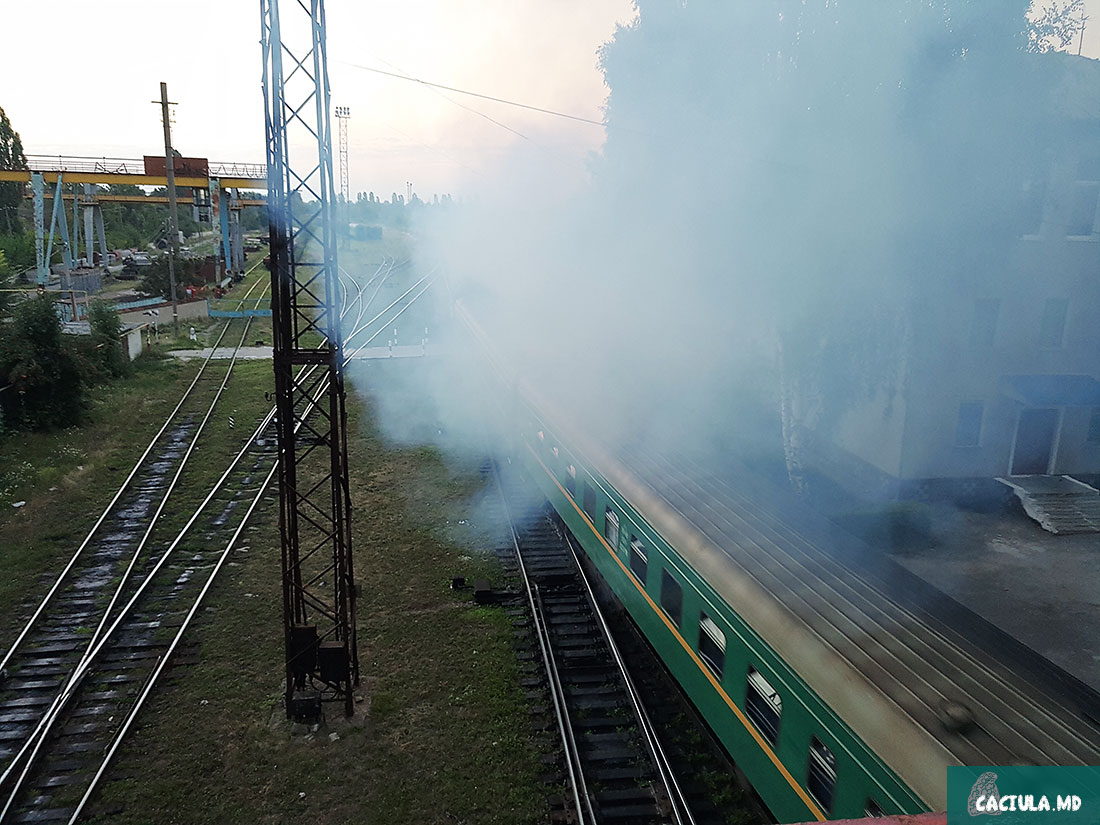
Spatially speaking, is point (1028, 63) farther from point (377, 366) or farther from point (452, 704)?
point (377, 366)

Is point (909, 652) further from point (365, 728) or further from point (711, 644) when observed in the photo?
point (365, 728)

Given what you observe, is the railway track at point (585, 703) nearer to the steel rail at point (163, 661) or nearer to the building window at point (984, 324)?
the steel rail at point (163, 661)

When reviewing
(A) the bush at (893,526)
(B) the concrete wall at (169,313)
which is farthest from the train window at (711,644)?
(B) the concrete wall at (169,313)

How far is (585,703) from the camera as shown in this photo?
765 centimetres

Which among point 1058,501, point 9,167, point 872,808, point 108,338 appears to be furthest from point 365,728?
point 9,167

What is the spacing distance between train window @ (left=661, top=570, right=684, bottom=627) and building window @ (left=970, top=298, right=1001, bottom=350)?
8.11 meters

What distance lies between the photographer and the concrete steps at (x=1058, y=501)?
415 inches

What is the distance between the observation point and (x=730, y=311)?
12.6m

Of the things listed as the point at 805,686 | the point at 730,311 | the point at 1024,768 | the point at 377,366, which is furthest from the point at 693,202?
the point at 377,366

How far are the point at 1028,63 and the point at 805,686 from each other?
8.40 m

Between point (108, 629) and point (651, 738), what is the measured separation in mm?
6522

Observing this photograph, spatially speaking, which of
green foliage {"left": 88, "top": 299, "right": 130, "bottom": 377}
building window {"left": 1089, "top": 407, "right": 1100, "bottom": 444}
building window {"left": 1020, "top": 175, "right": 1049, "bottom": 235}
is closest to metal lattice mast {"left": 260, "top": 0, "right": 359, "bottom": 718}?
building window {"left": 1020, "top": 175, "right": 1049, "bottom": 235}

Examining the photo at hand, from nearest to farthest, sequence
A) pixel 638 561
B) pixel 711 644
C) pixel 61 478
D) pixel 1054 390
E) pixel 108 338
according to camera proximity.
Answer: pixel 711 644 → pixel 638 561 → pixel 1054 390 → pixel 61 478 → pixel 108 338

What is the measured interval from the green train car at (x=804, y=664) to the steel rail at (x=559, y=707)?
3.50 feet
